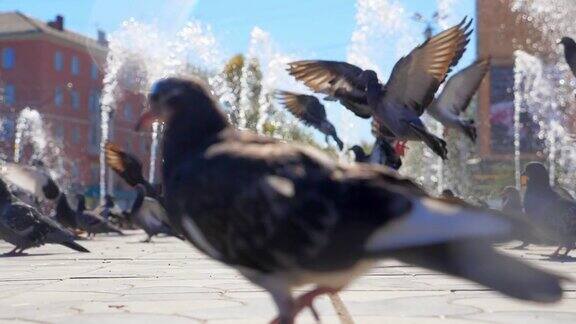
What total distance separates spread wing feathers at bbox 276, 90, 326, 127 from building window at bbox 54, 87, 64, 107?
50456 mm

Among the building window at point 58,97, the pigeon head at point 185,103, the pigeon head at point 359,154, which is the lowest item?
the pigeon head at point 359,154

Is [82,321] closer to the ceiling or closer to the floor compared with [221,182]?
closer to the floor

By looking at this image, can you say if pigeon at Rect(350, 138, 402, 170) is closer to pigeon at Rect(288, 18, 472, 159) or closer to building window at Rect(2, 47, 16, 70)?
pigeon at Rect(288, 18, 472, 159)

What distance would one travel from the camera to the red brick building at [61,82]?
59125mm

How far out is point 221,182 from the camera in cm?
281

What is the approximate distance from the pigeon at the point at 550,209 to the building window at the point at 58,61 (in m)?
53.4

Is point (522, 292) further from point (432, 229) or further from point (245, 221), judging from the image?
point (245, 221)

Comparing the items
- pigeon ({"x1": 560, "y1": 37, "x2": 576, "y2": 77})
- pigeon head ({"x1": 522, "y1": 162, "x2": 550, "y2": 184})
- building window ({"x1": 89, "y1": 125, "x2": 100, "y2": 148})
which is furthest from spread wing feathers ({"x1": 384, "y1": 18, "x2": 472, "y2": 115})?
building window ({"x1": 89, "y1": 125, "x2": 100, "y2": 148})

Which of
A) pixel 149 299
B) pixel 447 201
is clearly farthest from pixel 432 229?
pixel 149 299

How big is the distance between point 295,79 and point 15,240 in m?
4.75

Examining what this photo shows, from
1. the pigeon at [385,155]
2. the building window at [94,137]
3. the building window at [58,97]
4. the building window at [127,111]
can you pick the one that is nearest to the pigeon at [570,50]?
the pigeon at [385,155]

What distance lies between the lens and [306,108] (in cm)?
1004

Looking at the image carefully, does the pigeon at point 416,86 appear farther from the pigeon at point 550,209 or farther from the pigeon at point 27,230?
the pigeon at point 27,230

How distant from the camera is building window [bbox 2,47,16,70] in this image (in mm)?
60500
